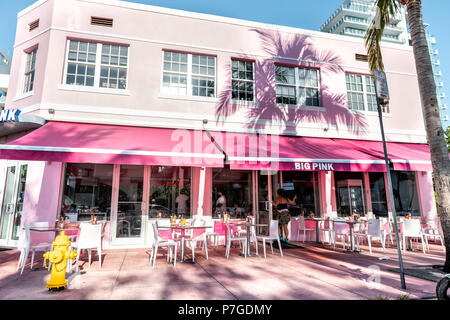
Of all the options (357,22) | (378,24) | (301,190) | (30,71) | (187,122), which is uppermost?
(357,22)

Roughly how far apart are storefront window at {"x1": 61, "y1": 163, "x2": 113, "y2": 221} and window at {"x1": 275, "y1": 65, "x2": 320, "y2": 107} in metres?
8.11

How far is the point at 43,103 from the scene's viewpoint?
9.54 metres

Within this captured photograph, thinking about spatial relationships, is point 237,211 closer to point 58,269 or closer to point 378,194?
point 378,194

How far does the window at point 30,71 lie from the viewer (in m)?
10.6

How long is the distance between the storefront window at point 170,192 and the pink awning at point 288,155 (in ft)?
7.01

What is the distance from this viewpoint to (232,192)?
11203mm

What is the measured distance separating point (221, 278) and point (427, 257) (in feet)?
22.7

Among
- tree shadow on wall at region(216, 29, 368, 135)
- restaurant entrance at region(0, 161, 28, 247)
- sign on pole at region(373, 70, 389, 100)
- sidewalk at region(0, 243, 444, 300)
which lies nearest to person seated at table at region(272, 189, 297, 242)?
sidewalk at region(0, 243, 444, 300)

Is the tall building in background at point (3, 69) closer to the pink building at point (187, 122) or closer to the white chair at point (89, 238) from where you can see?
the pink building at point (187, 122)

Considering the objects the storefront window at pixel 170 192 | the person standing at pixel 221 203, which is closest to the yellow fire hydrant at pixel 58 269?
the storefront window at pixel 170 192

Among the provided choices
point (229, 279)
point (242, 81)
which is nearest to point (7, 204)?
point (229, 279)

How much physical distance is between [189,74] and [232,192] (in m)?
5.22

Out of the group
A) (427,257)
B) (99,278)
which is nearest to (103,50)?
(99,278)

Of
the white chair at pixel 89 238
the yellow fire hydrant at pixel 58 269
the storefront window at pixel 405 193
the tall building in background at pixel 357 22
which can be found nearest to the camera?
the yellow fire hydrant at pixel 58 269
